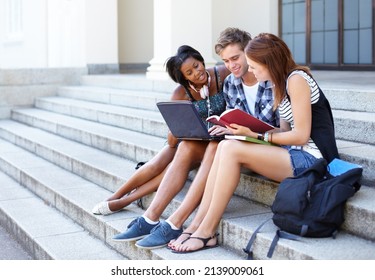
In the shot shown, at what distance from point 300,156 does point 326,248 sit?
0.69 m

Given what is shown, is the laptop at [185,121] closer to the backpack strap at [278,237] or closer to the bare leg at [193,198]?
the bare leg at [193,198]

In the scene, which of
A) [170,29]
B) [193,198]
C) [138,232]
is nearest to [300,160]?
[193,198]

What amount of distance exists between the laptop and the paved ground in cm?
180

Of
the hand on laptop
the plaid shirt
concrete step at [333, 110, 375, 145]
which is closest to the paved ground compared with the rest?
the hand on laptop

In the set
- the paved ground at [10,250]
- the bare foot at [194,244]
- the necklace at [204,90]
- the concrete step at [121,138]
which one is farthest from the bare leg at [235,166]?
the paved ground at [10,250]

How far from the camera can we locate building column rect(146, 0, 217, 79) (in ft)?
31.4

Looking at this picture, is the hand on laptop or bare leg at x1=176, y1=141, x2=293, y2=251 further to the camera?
the hand on laptop

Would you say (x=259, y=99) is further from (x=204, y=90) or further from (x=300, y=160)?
(x=300, y=160)

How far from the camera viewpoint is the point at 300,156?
4.09m

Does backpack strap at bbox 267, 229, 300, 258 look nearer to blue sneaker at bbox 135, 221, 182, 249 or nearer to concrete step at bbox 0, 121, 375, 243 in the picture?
concrete step at bbox 0, 121, 375, 243

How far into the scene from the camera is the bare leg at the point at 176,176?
15.2 feet

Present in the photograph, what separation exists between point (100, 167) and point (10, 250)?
1.24 metres

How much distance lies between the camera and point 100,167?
21.3 ft

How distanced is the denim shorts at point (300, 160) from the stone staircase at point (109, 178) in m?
0.34
